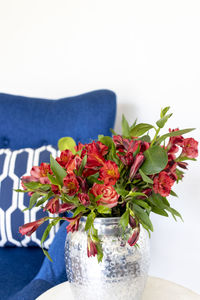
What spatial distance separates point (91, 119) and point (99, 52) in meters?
0.40

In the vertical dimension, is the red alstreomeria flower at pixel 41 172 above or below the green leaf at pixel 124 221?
above

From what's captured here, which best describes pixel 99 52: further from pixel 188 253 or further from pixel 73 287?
pixel 73 287

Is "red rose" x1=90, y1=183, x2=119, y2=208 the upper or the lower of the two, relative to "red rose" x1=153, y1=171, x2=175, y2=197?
lower

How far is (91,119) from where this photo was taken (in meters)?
1.45

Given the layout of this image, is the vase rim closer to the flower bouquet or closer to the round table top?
the flower bouquet

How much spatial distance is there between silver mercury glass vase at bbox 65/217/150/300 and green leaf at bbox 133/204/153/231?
41mm

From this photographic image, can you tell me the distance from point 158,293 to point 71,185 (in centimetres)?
41

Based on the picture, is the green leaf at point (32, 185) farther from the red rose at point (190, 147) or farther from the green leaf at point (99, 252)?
the red rose at point (190, 147)

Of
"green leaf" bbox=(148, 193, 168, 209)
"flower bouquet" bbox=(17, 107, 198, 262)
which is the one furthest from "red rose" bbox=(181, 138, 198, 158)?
"green leaf" bbox=(148, 193, 168, 209)

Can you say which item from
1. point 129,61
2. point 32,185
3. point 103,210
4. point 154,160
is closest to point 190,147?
point 154,160

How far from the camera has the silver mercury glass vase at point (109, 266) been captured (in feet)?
2.29

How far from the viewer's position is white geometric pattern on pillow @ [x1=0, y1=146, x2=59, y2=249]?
1.31 meters

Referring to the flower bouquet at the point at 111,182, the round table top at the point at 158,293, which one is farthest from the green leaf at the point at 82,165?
the round table top at the point at 158,293

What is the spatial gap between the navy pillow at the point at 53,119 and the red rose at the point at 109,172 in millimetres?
786
